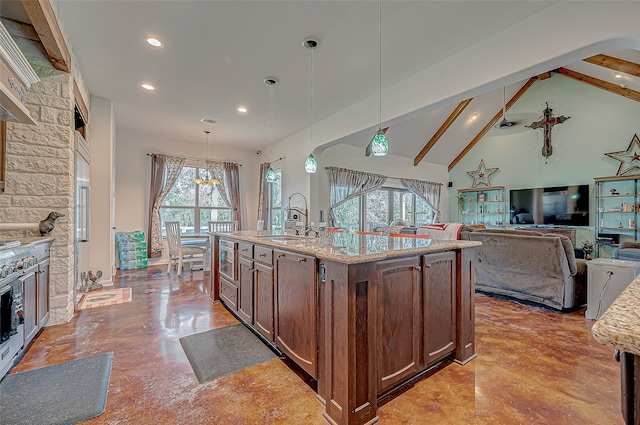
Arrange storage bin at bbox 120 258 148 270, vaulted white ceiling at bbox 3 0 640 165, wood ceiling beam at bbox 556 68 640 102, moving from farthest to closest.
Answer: wood ceiling beam at bbox 556 68 640 102 < storage bin at bbox 120 258 148 270 < vaulted white ceiling at bbox 3 0 640 165

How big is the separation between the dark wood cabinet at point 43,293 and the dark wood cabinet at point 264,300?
1857 millimetres

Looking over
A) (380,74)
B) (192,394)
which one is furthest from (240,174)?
(192,394)

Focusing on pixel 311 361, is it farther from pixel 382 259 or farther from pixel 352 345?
pixel 382 259

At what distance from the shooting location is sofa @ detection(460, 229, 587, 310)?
3.10m

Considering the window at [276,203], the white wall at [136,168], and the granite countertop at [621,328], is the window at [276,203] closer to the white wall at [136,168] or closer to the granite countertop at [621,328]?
the white wall at [136,168]

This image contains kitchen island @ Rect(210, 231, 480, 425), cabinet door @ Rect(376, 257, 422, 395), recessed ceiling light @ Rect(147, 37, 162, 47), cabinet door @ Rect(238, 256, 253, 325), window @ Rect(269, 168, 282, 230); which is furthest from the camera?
window @ Rect(269, 168, 282, 230)

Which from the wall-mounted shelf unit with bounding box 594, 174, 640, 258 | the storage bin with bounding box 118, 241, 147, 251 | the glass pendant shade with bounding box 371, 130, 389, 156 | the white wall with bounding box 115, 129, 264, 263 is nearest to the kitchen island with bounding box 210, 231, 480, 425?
the glass pendant shade with bounding box 371, 130, 389, 156

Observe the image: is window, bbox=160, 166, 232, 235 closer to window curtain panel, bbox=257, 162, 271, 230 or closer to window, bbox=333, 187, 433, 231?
window curtain panel, bbox=257, 162, 271, 230

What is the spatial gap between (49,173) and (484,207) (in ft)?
30.6

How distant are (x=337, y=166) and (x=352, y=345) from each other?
5.18 m

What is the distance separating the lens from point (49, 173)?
279 cm

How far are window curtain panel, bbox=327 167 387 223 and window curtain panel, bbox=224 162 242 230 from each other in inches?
96.9

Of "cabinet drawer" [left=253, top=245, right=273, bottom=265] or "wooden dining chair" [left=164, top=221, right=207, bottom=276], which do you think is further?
"wooden dining chair" [left=164, top=221, right=207, bottom=276]

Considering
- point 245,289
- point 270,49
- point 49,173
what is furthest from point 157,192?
point 245,289
